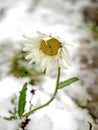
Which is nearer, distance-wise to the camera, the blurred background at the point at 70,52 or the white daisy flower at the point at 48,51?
the white daisy flower at the point at 48,51

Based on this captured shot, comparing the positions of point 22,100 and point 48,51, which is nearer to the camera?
point 48,51

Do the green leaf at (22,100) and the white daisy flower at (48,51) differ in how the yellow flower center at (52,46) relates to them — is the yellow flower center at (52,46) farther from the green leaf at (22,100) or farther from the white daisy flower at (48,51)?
the green leaf at (22,100)

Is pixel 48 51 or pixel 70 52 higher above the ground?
pixel 48 51

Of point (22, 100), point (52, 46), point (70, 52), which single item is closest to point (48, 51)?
point (52, 46)

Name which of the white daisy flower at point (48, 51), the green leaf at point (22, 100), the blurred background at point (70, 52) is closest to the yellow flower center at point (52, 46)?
the white daisy flower at point (48, 51)

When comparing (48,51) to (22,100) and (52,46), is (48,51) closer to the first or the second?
(52,46)

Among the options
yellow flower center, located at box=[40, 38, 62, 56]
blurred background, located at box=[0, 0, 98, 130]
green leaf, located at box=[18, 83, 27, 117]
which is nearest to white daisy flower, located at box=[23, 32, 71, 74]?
yellow flower center, located at box=[40, 38, 62, 56]
